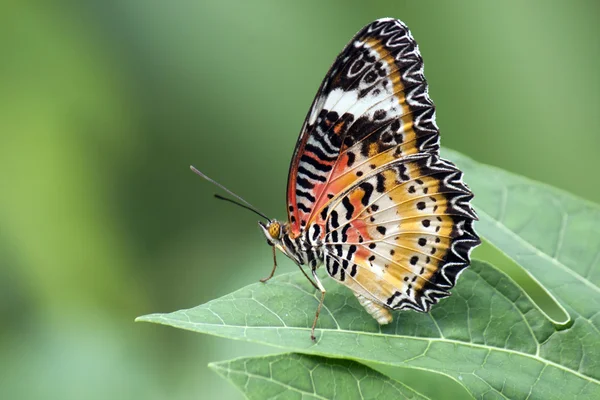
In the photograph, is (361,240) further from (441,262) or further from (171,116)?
(171,116)

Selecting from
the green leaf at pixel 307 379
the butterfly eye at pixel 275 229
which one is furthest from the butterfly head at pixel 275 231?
the green leaf at pixel 307 379

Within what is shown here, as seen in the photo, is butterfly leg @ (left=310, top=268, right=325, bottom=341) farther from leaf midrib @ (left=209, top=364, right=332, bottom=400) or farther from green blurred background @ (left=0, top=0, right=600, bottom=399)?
green blurred background @ (left=0, top=0, right=600, bottom=399)

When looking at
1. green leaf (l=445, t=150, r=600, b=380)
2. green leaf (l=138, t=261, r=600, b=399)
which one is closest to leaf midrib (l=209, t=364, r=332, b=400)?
green leaf (l=138, t=261, r=600, b=399)

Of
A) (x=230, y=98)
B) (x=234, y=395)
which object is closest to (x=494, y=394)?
(x=234, y=395)

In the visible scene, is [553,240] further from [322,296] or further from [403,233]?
[322,296]

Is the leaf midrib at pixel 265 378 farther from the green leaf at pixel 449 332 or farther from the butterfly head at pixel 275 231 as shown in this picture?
the butterfly head at pixel 275 231

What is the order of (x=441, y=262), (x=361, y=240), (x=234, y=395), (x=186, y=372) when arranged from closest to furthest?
1. (x=441, y=262)
2. (x=361, y=240)
3. (x=234, y=395)
4. (x=186, y=372)

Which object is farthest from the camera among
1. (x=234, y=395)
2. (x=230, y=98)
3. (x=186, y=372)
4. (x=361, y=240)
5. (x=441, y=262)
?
(x=230, y=98)
